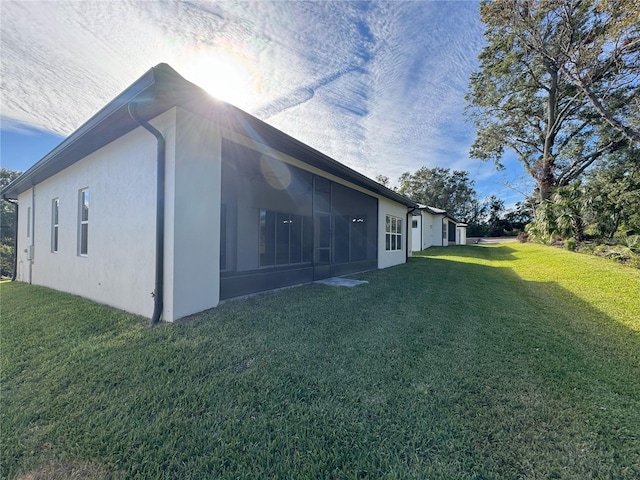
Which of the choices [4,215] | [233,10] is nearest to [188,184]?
[233,10]

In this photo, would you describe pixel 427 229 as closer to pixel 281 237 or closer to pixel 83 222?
pixel 281 237

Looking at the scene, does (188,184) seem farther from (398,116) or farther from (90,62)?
(398,116)

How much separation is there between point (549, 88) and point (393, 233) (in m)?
15.4

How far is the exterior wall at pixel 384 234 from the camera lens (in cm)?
1090

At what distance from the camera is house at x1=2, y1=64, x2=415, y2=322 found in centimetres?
395

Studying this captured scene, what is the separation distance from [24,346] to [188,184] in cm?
293

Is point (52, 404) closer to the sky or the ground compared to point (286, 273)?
closer to the ground

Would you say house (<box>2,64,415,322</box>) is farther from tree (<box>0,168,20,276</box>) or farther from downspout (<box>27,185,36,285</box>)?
tree (<box>0,168,20,276</box>)

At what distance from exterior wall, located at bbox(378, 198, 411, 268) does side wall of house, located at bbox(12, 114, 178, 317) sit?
328 inches

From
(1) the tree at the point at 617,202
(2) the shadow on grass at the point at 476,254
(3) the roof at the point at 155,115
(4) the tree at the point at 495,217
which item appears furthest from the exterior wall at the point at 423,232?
(4) the tree at the point at 495,217

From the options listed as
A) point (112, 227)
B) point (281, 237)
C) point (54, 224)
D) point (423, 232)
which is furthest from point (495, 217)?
point (54, 224)

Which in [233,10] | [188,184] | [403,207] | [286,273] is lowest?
[286,273]

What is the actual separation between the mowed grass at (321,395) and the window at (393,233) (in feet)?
23.1

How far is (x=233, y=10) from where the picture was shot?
4.86 metres
